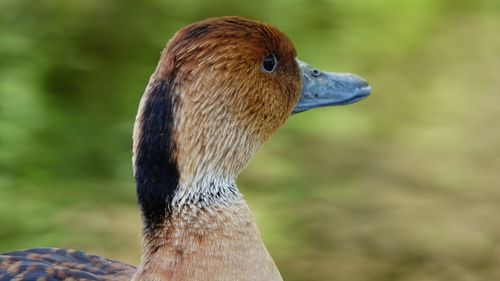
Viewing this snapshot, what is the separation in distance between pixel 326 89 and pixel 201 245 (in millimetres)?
608

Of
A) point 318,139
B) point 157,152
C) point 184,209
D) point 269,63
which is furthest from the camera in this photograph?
point 318,139

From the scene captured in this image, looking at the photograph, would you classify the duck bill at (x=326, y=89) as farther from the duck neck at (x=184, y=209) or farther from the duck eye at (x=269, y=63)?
the duck neck at (x=184, y=209)

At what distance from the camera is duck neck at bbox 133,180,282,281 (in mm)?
2574

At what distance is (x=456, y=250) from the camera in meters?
4.36

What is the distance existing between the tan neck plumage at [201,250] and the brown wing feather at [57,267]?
0.40 metres

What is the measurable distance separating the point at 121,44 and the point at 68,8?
42cm

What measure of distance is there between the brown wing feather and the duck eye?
2.22 feet

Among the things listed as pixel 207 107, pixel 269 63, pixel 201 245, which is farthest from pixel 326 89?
pixel 201 245

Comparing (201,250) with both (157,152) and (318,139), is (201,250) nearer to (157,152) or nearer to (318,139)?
(157,152)

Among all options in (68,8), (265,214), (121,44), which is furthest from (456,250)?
(68,8)

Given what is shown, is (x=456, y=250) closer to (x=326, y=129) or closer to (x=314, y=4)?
(x=326, y=129)

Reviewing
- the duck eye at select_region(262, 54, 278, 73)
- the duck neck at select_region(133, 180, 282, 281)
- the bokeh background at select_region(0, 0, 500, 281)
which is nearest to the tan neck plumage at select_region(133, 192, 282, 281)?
the duck neck at select_region(133, 180, 282, 281)

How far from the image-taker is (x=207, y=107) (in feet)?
8.43

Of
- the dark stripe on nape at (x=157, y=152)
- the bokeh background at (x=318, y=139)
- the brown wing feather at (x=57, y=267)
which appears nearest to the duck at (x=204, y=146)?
the dark stripe on nape at (x=157, y=152)
